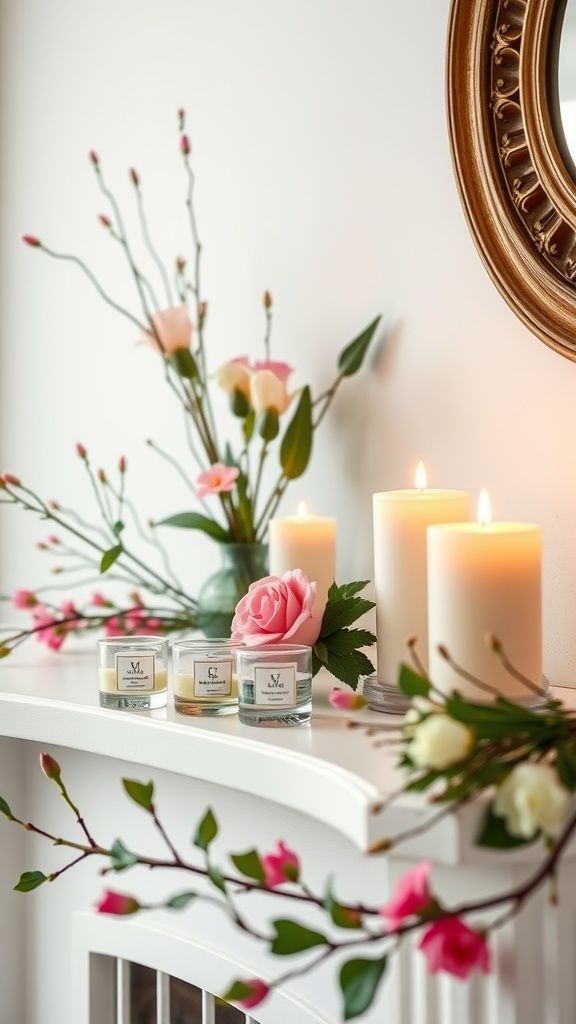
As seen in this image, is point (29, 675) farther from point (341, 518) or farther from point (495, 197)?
point (495, 197)

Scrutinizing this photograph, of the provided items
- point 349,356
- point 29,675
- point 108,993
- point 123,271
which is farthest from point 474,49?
point 108,993

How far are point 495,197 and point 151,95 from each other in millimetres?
540

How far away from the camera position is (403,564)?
849 mm

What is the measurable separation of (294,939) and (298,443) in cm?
57

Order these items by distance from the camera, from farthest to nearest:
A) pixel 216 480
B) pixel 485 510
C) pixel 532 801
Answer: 1. pixel 216 480
2. pixel 485 510
3. pixel 532 801

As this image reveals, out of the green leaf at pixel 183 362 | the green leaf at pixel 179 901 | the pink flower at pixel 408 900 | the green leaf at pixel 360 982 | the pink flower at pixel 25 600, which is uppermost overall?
the green leaf at pixel 183 362

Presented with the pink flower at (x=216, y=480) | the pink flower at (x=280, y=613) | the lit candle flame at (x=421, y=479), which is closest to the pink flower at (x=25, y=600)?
the pink flower at (x=216, y=480)

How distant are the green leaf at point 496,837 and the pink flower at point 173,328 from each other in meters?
0.64

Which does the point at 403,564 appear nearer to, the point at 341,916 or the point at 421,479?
the point at 421,479

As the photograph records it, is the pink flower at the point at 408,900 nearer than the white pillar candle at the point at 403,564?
Yes

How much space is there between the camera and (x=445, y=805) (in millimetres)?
623

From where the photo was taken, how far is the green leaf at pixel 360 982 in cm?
54

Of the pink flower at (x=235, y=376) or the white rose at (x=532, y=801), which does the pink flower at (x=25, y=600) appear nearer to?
the pink flower at (x=235, y=376)

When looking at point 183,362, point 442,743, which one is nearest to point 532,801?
point 442,743
